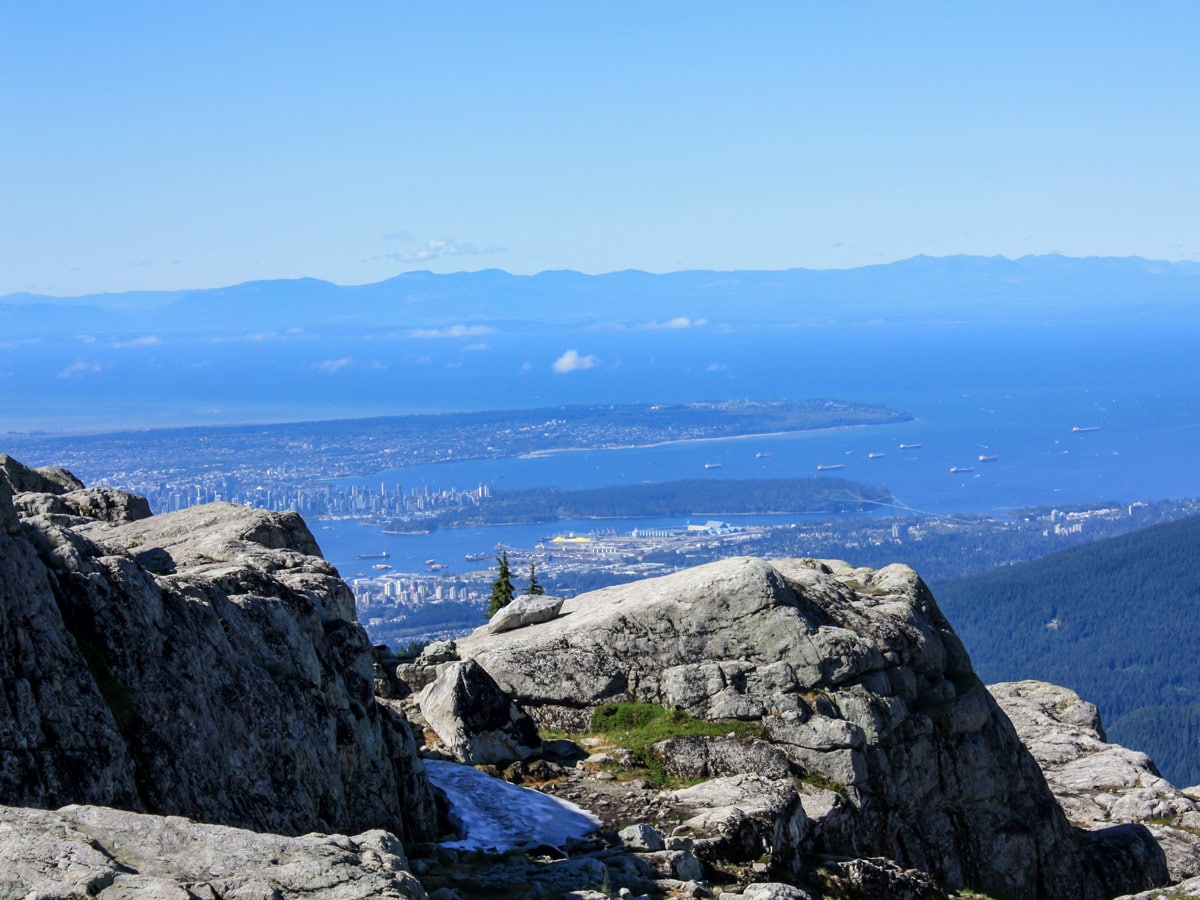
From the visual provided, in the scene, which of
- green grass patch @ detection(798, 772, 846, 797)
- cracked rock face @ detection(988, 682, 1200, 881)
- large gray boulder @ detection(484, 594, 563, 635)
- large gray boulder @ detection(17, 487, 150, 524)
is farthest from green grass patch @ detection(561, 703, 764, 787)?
large gray boulder @ detection(17, 487, 150, 524)

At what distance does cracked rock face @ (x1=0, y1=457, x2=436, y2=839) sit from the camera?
15094mm

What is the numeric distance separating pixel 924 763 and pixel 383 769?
11666mm

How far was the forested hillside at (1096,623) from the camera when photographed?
165125 millimetres

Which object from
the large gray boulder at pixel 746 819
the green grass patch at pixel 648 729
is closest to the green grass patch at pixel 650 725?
the green grass patch at pixel 648 729

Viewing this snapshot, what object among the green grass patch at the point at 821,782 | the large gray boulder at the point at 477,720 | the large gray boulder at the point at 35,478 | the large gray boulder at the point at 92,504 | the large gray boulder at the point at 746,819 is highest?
the large gray boulder at the point at 35,478

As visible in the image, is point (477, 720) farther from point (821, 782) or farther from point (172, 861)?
point (172, 861)

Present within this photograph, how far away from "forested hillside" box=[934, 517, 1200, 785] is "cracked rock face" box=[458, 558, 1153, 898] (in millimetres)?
127726

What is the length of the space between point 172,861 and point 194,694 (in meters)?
4.64

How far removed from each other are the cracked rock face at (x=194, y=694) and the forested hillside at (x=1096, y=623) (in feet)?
458

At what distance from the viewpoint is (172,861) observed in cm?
1258

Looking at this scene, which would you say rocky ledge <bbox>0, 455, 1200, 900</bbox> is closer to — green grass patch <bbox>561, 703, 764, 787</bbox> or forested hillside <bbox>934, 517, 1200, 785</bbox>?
green grass patch <bbox>561, 703, 764, 787</bbox>

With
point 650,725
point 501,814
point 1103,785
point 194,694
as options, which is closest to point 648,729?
point 650,725

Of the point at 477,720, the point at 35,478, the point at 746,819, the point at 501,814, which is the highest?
the point at 35,478

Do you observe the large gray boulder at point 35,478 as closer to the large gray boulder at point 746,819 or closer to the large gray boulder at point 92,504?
the large gray boulder at point 92,504
